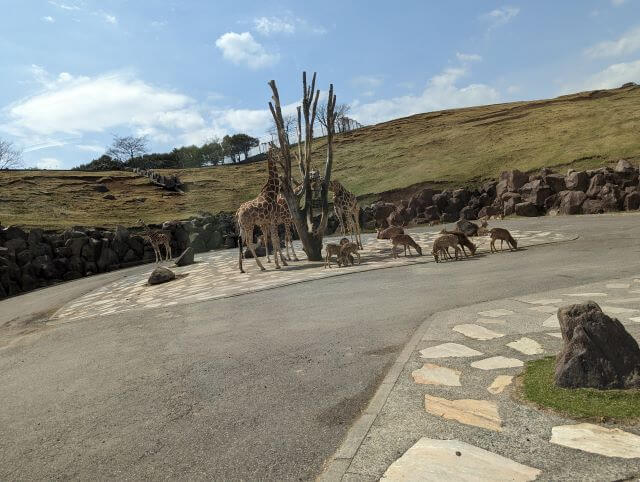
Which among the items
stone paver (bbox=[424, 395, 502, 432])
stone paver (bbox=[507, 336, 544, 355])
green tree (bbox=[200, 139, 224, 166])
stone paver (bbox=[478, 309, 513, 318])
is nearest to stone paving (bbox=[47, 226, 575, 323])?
stone paver (bbox=[478, 309, 513, 318])

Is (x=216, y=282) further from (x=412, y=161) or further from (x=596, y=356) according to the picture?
(x=412, y=161)

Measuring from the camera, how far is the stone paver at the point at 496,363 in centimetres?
472

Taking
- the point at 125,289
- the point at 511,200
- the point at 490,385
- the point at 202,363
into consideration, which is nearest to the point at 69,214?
the point at 125,289

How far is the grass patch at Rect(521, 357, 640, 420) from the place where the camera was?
11.5 ft

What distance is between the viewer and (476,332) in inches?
234

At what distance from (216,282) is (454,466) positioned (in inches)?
470

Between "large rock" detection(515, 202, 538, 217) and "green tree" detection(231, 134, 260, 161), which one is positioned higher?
"green tree" detection(231, 134, 260, 161)

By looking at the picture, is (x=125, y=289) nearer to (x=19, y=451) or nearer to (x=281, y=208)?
(x=281, y=208)

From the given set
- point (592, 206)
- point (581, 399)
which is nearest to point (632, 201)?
point (592, 206)

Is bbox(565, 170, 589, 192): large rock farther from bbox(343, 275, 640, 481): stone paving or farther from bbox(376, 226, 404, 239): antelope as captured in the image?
bbox(343, 275, 640, 481): stone paving

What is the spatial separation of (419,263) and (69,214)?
3655cm

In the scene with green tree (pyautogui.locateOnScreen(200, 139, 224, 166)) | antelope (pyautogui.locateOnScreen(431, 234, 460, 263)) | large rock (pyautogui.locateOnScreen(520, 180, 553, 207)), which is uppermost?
green tree (pyautogui.locateOnScreen(200, 139, 224, 166))

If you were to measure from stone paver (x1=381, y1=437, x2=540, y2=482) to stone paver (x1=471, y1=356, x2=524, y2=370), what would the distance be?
155 cm

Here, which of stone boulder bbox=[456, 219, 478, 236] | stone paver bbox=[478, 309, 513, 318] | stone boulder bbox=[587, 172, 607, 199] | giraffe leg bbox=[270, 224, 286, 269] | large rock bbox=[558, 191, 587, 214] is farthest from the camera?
large rock bbox=[558, 191, 587, 214]
